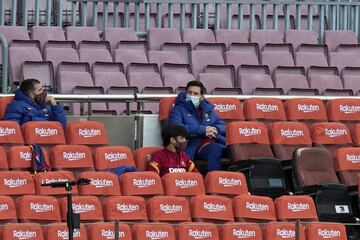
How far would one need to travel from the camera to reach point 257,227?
18.1 meters

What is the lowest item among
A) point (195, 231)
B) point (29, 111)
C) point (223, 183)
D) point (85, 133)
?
point (195, 231)

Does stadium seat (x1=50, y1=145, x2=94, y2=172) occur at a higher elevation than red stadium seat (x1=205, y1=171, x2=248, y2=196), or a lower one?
higher

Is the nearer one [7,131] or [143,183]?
[143,183]

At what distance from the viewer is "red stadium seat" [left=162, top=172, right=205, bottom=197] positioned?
18938 millimetres

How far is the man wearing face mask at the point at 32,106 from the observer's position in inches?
778

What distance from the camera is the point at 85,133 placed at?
19.9 meters

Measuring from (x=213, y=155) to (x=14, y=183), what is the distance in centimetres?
266

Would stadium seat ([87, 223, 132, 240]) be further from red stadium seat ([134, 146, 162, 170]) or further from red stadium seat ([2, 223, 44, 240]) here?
red stadium seat ([134, 146, 162, 170])

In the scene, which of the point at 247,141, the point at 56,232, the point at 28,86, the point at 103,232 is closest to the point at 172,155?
the point at 247,141

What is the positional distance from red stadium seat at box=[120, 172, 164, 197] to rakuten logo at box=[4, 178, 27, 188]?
1.10 metres

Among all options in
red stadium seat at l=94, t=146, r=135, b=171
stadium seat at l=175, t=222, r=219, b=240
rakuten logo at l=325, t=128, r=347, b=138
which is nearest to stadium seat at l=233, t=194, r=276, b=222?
stadium seat at l=175, t=222, r=219, b=240

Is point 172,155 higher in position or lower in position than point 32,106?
lower

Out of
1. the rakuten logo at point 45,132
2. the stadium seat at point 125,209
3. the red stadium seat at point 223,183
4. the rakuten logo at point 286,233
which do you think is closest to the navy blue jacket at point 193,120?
the red stadium seat at point 223,183

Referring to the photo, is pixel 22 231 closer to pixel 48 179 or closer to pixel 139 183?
pixel 48 179
